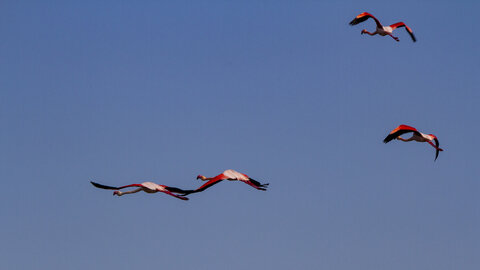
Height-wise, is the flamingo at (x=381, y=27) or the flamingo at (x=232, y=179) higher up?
the flamingo at (x=381, y=27)

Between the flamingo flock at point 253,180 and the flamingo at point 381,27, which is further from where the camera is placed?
the flamingo at point 381,27

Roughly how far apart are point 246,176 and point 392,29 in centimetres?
1940

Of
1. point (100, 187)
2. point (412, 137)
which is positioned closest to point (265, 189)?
point (100, 187)

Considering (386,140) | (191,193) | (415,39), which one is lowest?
(191,193)

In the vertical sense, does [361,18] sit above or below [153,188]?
above

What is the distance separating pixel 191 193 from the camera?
55406 mm

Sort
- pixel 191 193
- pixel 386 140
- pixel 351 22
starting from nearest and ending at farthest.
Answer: pixel 191 193 < pixel 386 140 < pixel 351 22

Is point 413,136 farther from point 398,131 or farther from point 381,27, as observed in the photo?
point 381,27

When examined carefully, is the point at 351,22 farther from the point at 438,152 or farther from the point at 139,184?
the point at 139,184

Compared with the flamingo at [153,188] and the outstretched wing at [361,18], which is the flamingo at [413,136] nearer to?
the outstretched wing at [361,18]

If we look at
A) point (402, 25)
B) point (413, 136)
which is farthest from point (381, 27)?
point (413, 136)

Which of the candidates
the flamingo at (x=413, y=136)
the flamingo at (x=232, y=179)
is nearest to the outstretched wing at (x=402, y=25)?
the flamingo at (x=413, y=136)

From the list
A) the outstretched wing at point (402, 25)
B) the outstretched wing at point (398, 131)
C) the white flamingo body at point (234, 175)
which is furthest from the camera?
the outstretched wing at point (402, 25)

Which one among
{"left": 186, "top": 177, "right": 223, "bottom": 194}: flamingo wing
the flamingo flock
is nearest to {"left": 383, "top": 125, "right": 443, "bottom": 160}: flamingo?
the flamingo flock
